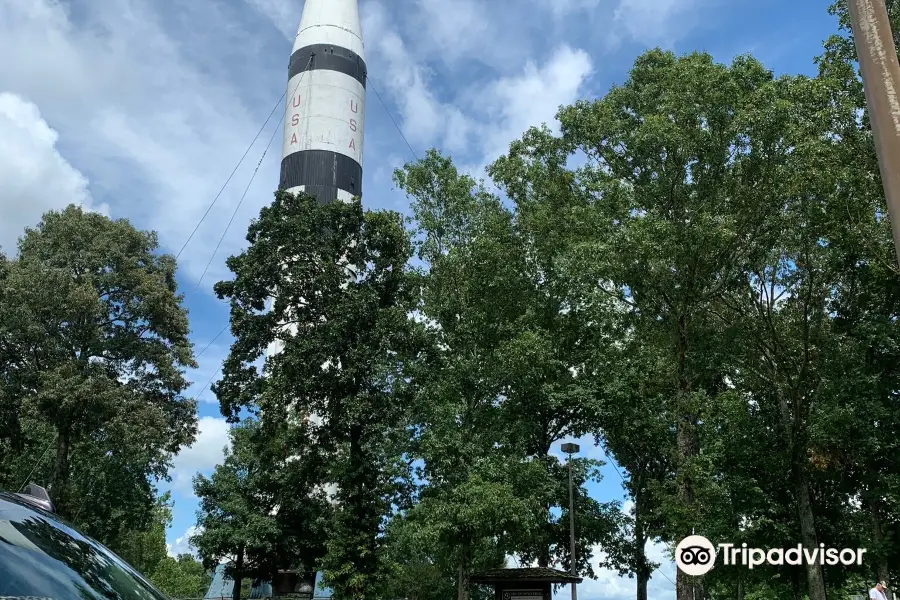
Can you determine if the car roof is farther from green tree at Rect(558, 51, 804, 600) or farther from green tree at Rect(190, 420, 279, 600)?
green tree at Rect(190, 420, 279, 600)

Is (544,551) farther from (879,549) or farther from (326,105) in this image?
(326,105)

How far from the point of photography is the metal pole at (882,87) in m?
3.79

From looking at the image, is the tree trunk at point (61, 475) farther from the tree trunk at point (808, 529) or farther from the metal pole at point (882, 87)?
the metal pole at point (882, 87)

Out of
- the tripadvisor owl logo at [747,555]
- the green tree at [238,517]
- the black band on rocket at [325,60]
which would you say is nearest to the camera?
the tripadvisor owl logo at [747,555]

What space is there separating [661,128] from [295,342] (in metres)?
13.7

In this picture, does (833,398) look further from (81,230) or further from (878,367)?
(81,230)

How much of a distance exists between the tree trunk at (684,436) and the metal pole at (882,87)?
17779 millimetres

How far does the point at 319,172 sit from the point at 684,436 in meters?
29.4

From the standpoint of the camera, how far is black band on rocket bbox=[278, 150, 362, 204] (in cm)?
4362

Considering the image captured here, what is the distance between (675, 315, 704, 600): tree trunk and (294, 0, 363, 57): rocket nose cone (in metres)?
34.5

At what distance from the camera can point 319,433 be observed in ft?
85.8

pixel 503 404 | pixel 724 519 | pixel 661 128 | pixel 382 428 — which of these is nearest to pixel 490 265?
pixel 503 404

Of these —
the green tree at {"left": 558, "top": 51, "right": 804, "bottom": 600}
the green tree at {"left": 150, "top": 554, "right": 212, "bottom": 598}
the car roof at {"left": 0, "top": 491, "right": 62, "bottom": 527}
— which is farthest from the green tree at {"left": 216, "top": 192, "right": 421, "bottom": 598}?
the green tree at {"left": 150, "top": 554, "right": 212, "bottom": 598}

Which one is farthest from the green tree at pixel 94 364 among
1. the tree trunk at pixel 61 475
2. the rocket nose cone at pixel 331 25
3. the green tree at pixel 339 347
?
the rocket nose cone at pixel 331 25
